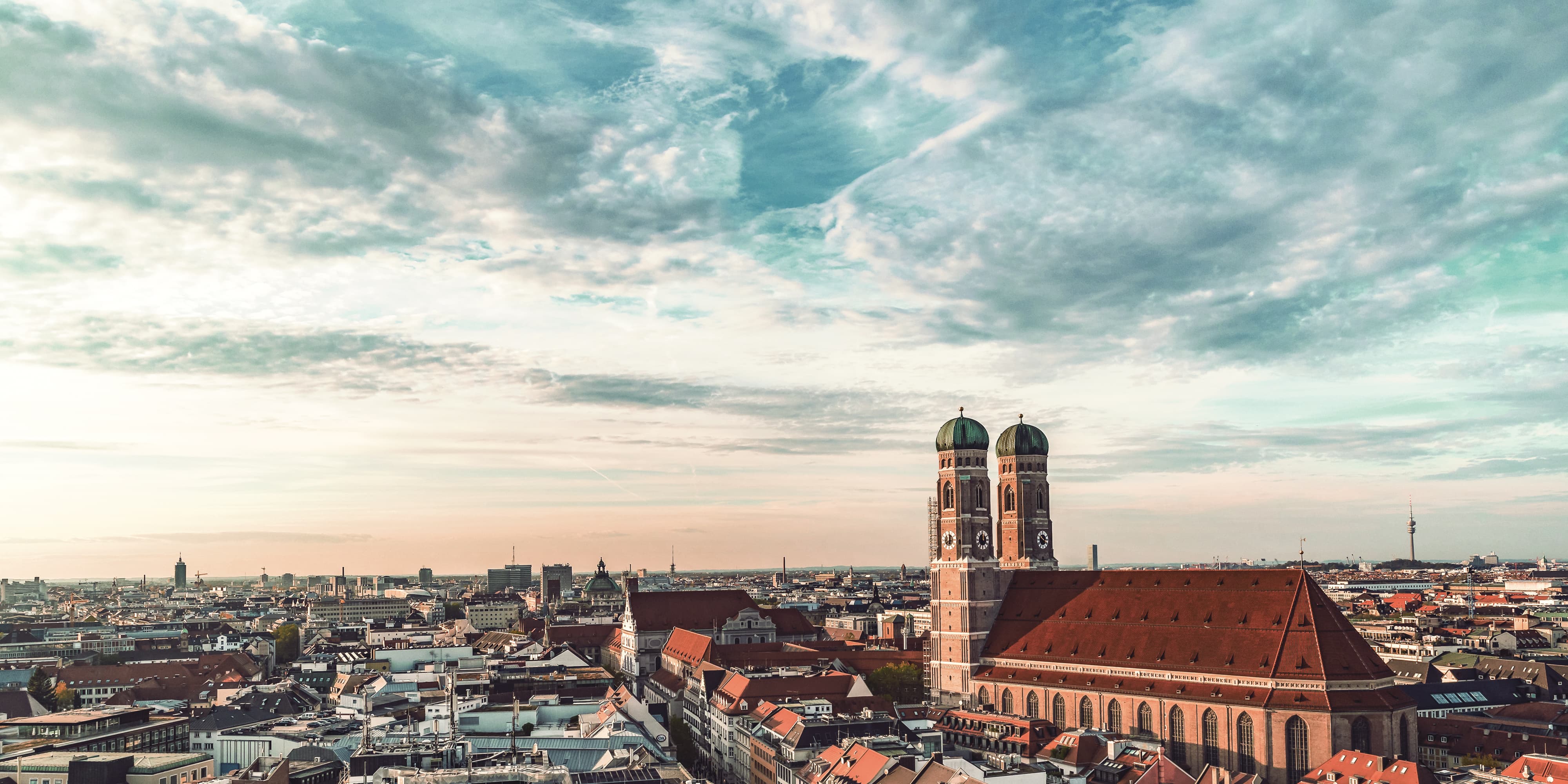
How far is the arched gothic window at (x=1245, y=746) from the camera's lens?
10669 centimetres

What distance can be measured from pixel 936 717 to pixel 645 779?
173 ft

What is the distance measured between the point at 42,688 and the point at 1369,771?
158m

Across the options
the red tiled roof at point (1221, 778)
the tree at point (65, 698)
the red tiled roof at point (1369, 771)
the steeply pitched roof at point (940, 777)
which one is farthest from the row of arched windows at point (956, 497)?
the tree at point (65, 698)

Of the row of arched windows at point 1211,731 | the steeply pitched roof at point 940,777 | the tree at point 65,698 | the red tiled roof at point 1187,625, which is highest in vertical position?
the red tiled roof at point 1187,625

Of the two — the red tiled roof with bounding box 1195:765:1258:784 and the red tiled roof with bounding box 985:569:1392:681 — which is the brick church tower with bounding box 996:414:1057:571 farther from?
the red tiled roof with bounding box 1195:765:1258:784

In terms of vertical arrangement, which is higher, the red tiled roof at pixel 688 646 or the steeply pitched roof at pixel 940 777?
the steeply pitched roof at pixel 940 777

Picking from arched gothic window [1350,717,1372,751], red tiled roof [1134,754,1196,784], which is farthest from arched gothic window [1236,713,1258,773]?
red tiled roof [1134,754,1196,784]

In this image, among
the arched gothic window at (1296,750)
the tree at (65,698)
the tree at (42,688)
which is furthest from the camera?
the tree at (65,698)

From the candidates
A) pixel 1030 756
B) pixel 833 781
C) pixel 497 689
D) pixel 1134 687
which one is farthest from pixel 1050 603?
pixel 497 689

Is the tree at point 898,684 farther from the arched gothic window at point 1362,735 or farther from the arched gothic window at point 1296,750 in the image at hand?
the arched gothic window at point 1362,735

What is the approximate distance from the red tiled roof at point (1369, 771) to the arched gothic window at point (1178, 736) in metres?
11.5

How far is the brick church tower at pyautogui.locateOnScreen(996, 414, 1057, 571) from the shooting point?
478 ft

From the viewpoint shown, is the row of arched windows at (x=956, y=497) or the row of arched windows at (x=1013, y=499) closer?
the row of arched windows at (x=956, y=497)

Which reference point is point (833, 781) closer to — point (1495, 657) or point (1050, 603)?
point (1050, 603)
